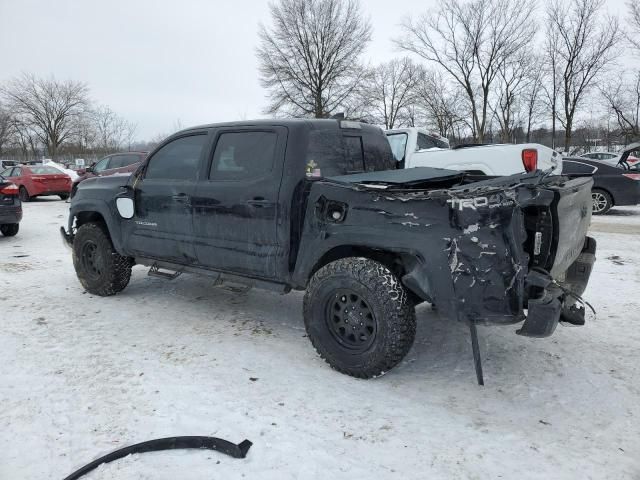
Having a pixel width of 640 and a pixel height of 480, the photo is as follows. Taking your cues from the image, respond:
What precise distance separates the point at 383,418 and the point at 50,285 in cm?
469

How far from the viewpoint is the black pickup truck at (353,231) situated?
9.09 feet

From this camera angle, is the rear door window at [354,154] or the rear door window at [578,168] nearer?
the rear door window at [354,154]

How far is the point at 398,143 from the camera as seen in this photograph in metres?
8.62

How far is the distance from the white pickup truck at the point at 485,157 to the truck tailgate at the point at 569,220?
3.62m

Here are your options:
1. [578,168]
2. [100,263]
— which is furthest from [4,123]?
[578,168]

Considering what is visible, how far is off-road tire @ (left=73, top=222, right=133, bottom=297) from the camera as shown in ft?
16.8

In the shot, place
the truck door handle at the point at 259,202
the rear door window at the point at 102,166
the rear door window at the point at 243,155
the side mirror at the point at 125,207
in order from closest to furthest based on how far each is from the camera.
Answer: the truck door handle at the point at 259,202, the rear door window at the point at 243,155, the side mirror at the point at 125,207, the rear door window at the point at 102,166

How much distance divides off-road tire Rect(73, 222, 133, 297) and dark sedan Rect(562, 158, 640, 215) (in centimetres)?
949

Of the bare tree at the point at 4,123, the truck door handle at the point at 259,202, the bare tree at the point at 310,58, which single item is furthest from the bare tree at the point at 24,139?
the truck door handle at the point at 259,202

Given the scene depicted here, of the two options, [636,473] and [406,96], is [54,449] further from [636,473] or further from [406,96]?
[406,96]

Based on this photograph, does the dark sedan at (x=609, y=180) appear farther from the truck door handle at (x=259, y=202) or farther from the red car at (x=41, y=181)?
the red car at (x=41, y=181)

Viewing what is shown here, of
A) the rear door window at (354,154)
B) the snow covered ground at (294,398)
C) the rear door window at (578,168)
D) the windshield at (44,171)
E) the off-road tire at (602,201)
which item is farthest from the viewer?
the windshield at (44,171)

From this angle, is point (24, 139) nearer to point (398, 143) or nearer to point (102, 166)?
point (102, 166)

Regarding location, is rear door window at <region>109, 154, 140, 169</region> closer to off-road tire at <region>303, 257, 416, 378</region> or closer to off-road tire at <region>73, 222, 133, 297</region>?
off-road tire at <region>73, 222, 133, 297</region>
